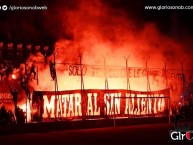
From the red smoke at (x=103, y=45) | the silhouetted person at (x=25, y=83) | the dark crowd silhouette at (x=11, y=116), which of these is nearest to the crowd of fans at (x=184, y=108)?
the red smoke at (x=103, y=45)

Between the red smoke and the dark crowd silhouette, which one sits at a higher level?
the red smoke

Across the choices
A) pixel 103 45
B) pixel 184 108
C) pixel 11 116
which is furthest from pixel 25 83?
pixel 184 108

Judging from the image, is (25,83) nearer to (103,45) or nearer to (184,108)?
(103,45)

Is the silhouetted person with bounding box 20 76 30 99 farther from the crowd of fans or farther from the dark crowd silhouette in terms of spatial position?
the crowd of fans

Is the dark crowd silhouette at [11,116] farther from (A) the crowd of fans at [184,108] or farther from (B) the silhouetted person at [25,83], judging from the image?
(A) the crowd of fans at [184,108]

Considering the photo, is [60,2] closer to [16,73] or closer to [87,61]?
[87,61]

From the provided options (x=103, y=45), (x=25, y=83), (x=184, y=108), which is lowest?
(x=184, y=108)

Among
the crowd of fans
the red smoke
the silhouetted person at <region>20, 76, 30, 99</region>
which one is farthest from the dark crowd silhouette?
the crowd of fans

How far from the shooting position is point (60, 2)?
28859 millimetres

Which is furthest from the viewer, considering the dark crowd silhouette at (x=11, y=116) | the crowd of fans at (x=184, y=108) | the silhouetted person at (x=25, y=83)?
the crowd of fans at (x=184, y=108)

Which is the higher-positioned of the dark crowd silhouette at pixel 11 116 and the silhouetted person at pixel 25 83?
the silhouetted person at pixel 25 83

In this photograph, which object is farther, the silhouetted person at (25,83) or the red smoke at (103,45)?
the red smoke at (103,45)

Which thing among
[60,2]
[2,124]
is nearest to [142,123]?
[2,124]

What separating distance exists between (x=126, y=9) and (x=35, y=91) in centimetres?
1319
